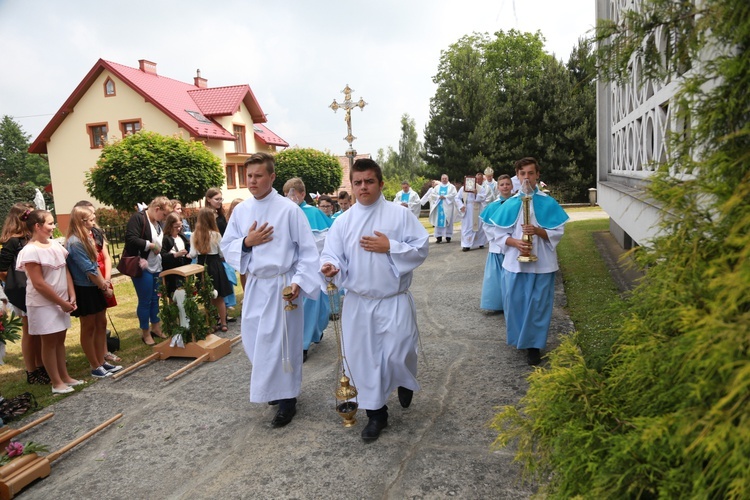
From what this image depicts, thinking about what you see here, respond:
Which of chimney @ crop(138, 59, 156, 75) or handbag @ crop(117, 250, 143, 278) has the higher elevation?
chimney @ crop(138, 59, 156, 75)

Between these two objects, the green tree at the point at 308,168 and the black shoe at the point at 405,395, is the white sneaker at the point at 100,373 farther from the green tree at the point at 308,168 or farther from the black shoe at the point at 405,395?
the green tree at the point at 308,168

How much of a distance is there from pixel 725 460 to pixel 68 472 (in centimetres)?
417

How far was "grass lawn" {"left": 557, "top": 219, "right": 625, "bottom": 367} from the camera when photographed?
3.30 m

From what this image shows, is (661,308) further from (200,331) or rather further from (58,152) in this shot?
(58,152)

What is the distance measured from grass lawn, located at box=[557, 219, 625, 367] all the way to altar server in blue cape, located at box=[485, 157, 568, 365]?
452mm

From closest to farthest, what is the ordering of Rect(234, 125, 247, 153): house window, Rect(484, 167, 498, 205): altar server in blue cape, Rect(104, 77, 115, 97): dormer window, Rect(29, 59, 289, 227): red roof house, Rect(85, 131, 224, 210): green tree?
1. Rect(484, 167, 498, 205): altar server in blue cape
2. Rect(85, 131, 224, 210): green tree
3. Rect(29, 59, 289, 227): red roof house
4. Rect(104, 77, 115, 97): dormer window
5. Rect(234, 125, 247, 153): house window

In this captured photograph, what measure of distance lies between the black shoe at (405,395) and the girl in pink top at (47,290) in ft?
11.2

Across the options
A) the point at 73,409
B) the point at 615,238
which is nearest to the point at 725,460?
the point at 73,409

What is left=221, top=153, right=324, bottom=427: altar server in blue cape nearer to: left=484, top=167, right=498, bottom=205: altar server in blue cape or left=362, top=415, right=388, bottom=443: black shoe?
left=362, top=415, right=388, bottom=443: black shoe

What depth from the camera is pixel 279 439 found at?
13.8 feet

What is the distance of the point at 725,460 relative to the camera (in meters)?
1.32

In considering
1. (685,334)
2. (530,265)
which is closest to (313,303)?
(530,265)

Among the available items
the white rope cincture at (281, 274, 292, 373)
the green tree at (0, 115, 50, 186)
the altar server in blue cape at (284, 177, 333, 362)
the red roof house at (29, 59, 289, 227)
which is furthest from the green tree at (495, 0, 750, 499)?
Result: the green tree at (0, 115, 50, 186)

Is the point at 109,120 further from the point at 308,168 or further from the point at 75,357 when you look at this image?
the point at 75,357
